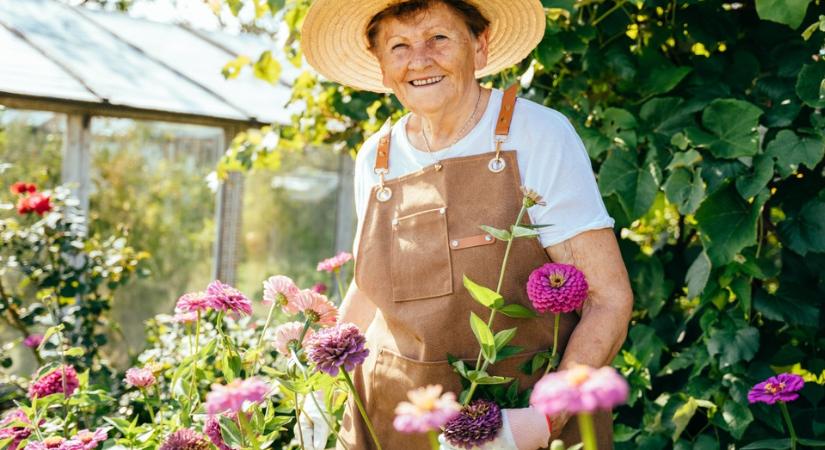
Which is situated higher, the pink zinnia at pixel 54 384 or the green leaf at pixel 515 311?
the green leaf at pixel 515 311

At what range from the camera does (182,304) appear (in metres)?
1.53

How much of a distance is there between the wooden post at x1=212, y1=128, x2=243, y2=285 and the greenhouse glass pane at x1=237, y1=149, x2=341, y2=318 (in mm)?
96

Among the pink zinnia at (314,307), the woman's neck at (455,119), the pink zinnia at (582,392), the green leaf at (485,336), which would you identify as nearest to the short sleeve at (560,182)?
the woman's neck at (455,119)

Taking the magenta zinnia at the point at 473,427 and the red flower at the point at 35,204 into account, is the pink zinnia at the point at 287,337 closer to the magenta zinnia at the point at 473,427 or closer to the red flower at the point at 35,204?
the magenta zinnia at the point at 473,427

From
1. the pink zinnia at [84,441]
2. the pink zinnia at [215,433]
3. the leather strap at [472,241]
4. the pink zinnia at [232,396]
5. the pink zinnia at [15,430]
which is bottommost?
the pink zinnia at [15,430]

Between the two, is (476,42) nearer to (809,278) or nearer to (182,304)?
(182,304)

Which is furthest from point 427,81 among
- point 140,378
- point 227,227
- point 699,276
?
point 227,227

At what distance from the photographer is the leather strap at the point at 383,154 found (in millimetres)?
1646

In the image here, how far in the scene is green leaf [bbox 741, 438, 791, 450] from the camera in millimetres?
1990

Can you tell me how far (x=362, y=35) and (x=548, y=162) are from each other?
1.83 ft

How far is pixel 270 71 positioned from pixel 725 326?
1916 mm

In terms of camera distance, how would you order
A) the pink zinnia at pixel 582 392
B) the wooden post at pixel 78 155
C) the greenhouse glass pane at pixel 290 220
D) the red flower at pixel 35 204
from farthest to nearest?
the greenhouse glass pane at pixel 290 220, the wooden post at pixel 78 155, the red flower at pixel 35 204, the pink zinnia at pixel 582 392

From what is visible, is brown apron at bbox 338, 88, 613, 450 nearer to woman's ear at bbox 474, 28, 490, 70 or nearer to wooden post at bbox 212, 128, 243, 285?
woman's ear at bbox 474, 28, 490, 70

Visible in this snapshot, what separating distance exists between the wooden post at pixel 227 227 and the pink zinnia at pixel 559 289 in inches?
170
